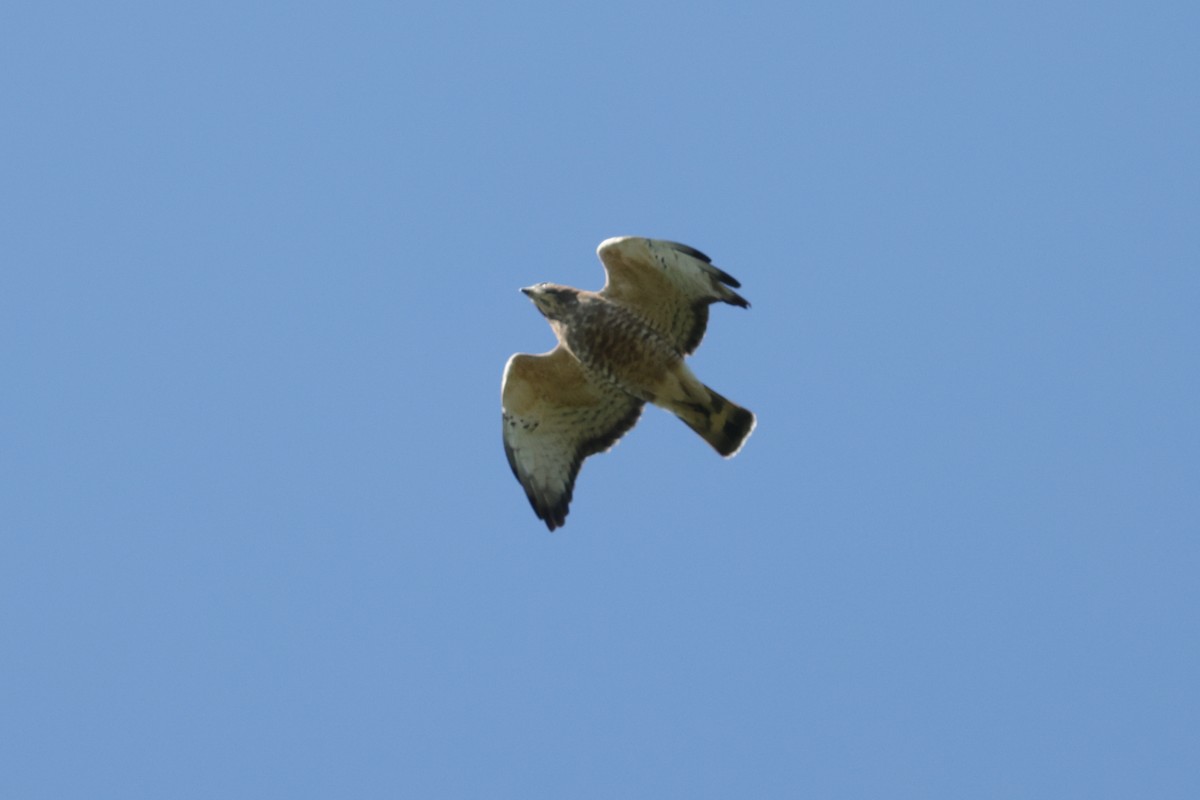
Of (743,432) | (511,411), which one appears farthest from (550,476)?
(743,432)

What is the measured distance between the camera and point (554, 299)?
13562mm

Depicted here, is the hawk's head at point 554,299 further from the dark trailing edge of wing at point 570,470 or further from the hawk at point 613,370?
the dark trailing edge of wing at point 570,470

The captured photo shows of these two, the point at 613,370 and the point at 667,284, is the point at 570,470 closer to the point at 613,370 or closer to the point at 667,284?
the point at 613,370

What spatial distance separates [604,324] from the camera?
13.5 m

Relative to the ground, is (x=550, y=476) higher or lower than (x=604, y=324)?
lower

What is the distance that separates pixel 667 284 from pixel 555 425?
56.2 inches

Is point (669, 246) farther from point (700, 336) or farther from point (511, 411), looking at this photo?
point (511, 411)

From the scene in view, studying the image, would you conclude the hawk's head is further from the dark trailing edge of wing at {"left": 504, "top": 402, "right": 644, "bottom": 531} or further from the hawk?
the dark trailing edge of wing at {"left": 504, "top": 402, "right": 644, "bottom": 531}

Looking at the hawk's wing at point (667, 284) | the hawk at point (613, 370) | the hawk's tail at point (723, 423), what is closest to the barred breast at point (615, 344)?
the hawk at point (613, 370)

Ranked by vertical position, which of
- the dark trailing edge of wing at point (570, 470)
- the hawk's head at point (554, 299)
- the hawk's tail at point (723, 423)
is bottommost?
the dark trailing edge of wing at point (570, 470)

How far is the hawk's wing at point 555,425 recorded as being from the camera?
13953mm

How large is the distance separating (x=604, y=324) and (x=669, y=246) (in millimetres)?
730

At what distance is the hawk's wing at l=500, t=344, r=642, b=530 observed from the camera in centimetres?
1395

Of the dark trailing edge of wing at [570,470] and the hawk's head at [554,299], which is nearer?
the hawk's head at [554,299]
